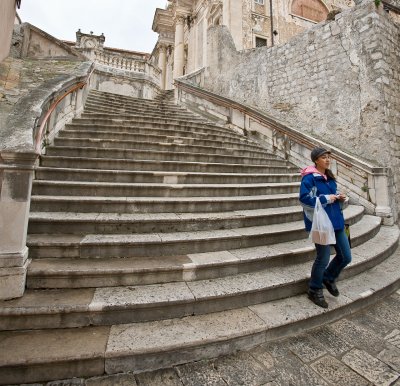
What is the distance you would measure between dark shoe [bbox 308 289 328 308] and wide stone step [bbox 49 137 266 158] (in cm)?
413

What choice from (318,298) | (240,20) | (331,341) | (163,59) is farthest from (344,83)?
(163,59)

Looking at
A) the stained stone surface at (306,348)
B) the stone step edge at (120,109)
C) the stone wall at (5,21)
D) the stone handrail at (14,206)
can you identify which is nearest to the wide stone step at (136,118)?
the stone step edge at (120,109)

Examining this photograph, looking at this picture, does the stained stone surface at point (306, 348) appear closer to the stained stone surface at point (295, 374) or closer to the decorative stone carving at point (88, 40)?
the stained stone surface at point (295, 374)

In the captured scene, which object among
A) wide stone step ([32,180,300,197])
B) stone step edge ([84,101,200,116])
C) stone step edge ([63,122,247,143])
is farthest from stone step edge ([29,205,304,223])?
stone step edge ([84,101,200,116])

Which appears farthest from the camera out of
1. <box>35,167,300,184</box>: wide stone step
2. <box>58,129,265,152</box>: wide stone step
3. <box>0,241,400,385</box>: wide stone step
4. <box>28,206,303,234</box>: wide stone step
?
<box>58,129,265,152</box>: wide stone step

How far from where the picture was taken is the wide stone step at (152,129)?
18.8 feet

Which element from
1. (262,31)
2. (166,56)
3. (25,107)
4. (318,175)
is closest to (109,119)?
(25,107)

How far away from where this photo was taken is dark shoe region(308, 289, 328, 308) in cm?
254

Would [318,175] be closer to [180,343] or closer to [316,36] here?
[180,343]

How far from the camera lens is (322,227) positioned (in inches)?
91.4

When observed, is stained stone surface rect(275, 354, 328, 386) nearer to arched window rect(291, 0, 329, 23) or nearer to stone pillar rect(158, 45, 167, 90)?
arched window rect(291, 0, 329, 23)

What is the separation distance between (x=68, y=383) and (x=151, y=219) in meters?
1.85

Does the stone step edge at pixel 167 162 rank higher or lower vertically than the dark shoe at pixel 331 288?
higher

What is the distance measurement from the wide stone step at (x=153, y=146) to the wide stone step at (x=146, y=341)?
377 cm
